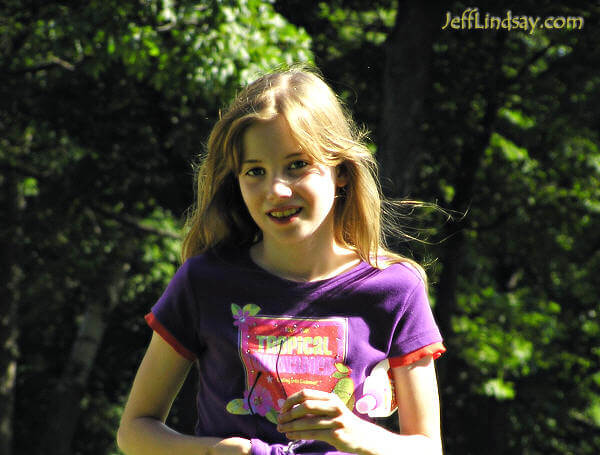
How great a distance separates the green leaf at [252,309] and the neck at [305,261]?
0.11m

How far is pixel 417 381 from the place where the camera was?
1.82m

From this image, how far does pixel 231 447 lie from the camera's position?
5.51 ft

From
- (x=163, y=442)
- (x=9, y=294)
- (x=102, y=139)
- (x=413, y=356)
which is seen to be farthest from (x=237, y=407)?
(x=9, y=294)

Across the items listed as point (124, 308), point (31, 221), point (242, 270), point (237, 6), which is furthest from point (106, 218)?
Answer: point (242, 270)

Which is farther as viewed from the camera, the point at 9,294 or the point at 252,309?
the point at 9,294

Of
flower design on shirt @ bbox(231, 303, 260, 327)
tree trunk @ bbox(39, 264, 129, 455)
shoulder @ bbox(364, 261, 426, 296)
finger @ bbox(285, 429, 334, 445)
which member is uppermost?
shoulder @ bbox(364, 261, 426, 296)

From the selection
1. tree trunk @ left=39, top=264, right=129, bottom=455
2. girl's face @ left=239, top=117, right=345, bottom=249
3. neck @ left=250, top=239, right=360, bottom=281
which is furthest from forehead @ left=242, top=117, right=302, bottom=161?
tree trunk @ left=39, top=264, right=129, bottom=455

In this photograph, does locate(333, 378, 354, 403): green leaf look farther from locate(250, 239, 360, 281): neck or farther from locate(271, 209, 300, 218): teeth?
locate(271, 209, 300, 218): teeth

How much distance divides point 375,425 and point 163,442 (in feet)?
1.54

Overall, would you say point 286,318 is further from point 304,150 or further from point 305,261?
point 304,150

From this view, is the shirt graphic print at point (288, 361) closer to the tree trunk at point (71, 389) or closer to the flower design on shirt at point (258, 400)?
the flower design on shirt at point (258, 400)

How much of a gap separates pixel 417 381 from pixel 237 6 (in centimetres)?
502

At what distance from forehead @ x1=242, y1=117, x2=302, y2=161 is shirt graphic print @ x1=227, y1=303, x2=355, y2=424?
0.38 meters

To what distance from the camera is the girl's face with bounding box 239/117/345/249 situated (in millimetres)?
1836
